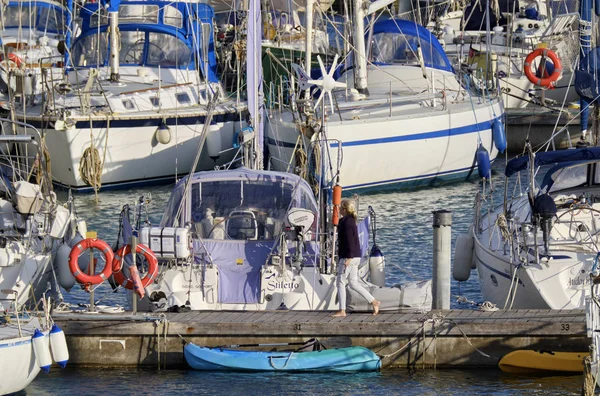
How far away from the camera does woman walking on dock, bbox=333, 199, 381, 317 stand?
16.4 m

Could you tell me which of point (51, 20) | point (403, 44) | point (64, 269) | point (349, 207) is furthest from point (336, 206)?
point (51, 20)

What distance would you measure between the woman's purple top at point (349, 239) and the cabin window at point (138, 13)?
50.5 ft

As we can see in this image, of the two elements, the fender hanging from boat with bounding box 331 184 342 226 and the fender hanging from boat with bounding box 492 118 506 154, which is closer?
the fender hanging from boat with bounding box 331 184 342 226

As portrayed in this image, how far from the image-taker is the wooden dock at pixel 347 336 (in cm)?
1577

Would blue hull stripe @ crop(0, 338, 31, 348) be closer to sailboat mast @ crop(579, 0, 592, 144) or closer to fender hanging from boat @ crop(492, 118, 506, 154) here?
sailboat mast @ crop(579, 0, 592, 144)

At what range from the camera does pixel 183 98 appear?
96.8 ft

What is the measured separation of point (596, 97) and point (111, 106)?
30.5ft

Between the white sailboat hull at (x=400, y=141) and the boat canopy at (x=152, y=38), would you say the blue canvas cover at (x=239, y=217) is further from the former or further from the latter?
the boat canopy at (x=152, y=38)

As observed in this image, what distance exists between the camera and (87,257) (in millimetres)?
18391

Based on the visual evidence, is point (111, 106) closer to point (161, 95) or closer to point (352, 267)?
point (161, 95)

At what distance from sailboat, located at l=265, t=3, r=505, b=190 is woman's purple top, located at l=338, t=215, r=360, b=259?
9671 mm

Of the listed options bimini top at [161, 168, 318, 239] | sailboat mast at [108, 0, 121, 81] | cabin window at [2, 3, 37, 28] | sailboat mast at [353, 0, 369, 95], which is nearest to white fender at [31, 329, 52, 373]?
bimini top at [161, 168, 318, 239]

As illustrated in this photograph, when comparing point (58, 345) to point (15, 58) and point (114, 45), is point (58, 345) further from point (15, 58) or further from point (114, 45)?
point (15, 58)

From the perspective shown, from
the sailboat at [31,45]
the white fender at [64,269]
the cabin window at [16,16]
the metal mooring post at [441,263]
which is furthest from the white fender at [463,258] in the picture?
the cabin window at [16,16]
